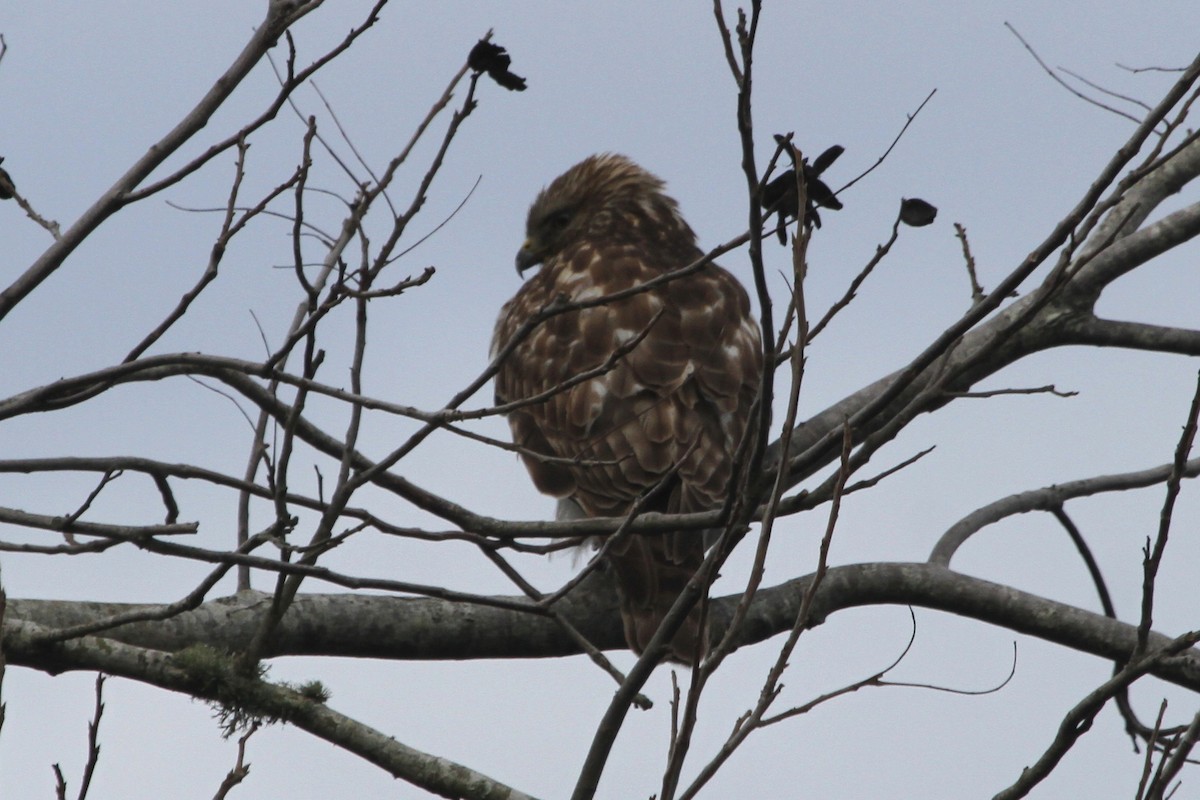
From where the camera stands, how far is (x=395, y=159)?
3.59 m

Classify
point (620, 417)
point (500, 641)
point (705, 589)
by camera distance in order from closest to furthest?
point (705, 589) → point (500, 641) → point (620, 417)

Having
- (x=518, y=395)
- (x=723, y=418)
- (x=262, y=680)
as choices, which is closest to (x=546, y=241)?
(x=518, y=395)

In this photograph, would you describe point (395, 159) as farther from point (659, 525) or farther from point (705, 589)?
point (705, 589)

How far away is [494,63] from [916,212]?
91 cm

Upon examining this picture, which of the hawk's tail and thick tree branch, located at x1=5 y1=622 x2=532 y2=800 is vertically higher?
the hawk's tail

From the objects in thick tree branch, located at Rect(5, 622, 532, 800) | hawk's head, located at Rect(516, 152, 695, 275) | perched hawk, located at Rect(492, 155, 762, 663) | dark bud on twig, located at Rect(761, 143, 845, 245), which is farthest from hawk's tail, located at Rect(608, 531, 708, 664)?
hawk's head, located at Rect(516, 152, 695, 275)

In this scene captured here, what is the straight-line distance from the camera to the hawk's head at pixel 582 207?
7.16 meters

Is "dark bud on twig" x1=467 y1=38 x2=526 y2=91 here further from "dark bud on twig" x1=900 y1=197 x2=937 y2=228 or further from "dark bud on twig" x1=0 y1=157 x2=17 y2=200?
"dark bud on twig" x1=0 y1=157 x2=17 y2=200

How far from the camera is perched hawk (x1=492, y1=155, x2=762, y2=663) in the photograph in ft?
14.8

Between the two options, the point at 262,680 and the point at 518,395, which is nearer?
the point at 262,680

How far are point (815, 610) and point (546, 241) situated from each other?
3.45m

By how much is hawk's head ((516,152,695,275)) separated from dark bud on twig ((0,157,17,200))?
3866 mm

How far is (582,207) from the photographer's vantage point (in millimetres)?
7285

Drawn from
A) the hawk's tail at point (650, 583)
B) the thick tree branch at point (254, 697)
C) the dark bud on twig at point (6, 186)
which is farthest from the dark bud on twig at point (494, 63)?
the hawk's tail at point (650, 583)
